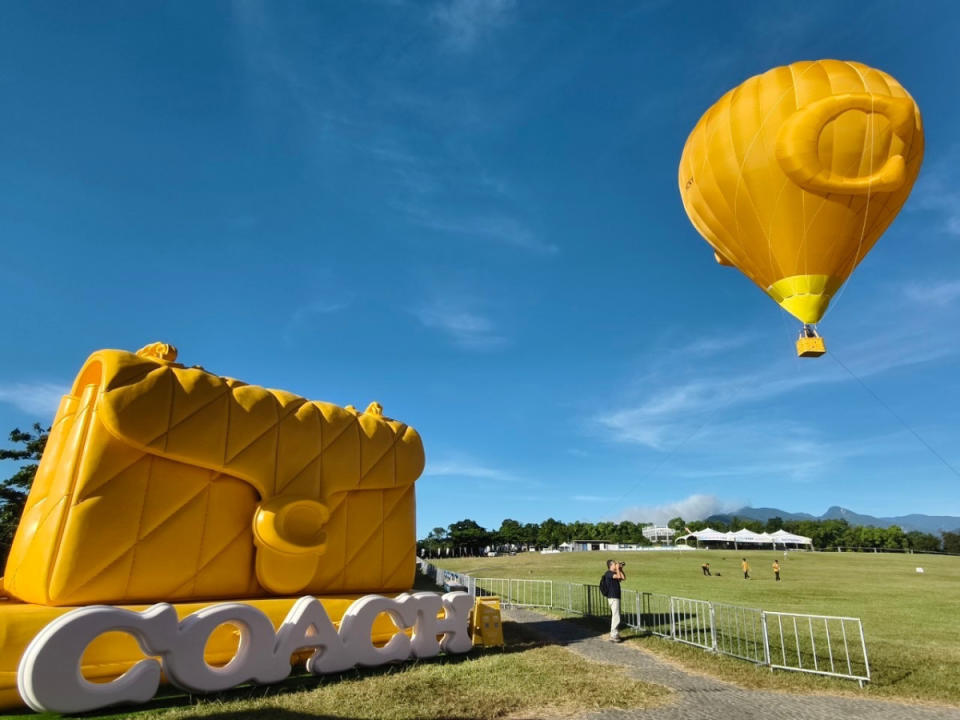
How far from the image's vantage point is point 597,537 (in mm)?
101000

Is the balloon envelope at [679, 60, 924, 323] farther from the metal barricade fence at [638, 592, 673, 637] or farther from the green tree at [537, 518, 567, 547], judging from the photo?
the green tree at [537, 518, 567, 547]

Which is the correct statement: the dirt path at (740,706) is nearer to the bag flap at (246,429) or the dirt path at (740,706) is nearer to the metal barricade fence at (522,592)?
the bag flap at (246,429)

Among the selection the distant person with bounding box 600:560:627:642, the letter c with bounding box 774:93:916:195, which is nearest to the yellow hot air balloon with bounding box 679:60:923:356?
the letter c with bounding box 774:93:916:195

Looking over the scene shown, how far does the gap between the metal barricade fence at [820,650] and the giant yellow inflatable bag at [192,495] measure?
303 inches

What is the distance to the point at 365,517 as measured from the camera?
11844mm

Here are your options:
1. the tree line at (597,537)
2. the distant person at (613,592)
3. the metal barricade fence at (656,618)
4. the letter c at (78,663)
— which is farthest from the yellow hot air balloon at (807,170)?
the tree line at (597,537)

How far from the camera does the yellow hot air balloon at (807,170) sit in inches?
540

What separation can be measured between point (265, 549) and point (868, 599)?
Result: 80.3 feet

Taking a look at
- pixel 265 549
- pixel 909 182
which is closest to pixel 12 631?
pixel 265 549

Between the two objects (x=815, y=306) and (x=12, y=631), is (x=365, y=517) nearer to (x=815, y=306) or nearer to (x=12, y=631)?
(x=12, y=631)

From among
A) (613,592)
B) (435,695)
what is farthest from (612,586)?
(435,695)

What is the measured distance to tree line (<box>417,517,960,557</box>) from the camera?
92.6 meters

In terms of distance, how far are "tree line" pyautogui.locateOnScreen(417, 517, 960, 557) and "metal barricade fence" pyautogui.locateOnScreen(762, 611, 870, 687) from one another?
77210 millimetres

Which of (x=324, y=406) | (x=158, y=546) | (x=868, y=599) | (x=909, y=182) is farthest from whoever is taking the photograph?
(x=868, y=599)
